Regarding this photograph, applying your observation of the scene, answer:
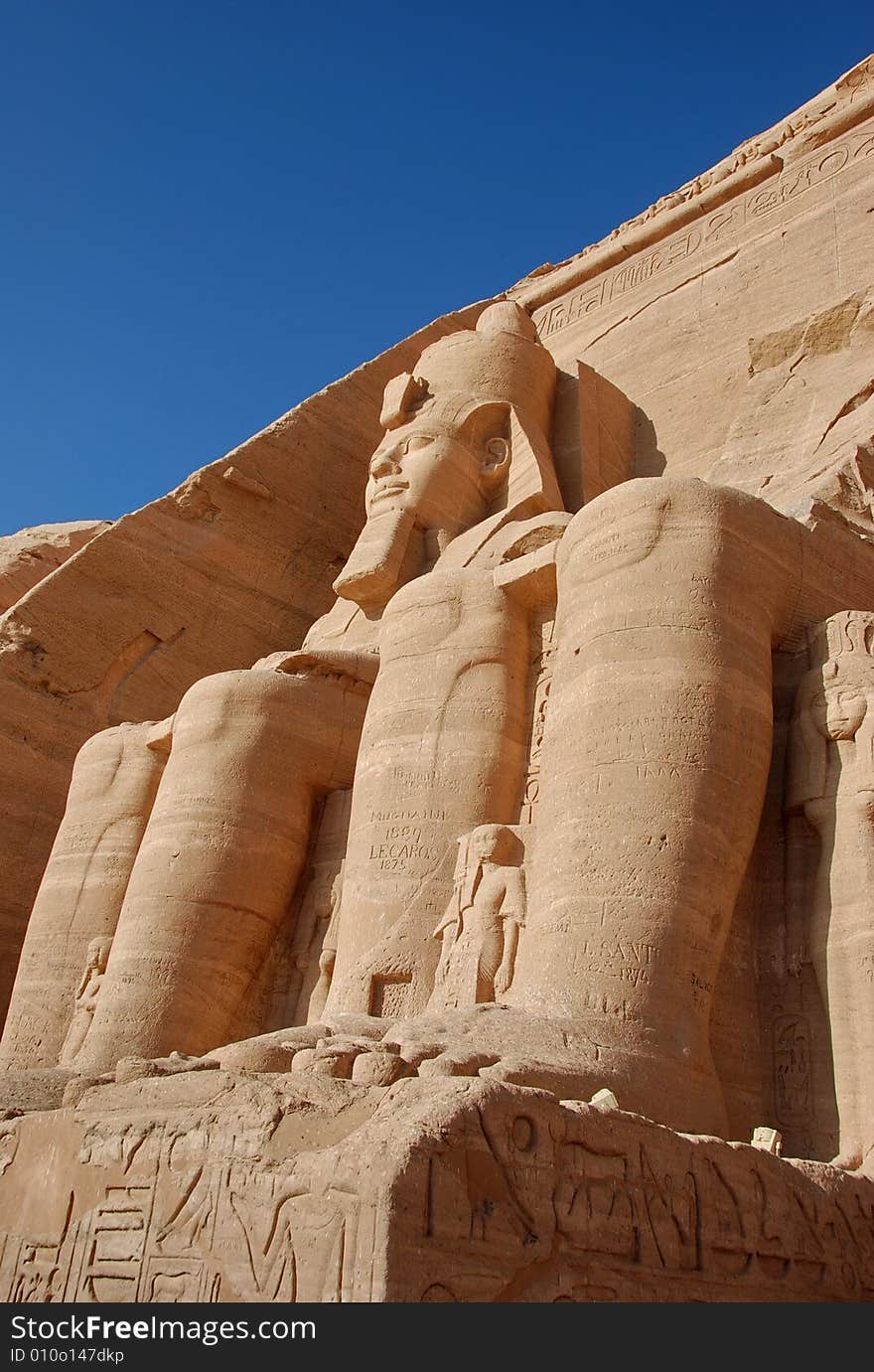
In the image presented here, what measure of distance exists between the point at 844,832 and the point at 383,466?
399 centimetres

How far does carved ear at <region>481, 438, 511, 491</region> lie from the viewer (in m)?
7.63

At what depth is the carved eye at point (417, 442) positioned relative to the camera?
7.55 metres

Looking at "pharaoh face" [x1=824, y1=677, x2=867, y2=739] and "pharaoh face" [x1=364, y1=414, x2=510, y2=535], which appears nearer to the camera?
"pharaoh face" [x1=824, y1=677, x2=867, y2=739]

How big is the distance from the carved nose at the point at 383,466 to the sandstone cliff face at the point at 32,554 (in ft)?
11.6

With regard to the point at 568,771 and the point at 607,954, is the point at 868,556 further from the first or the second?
the point at 607,954

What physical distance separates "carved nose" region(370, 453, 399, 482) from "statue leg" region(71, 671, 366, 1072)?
174 centimetres

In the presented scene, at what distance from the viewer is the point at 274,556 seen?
29.0 feet

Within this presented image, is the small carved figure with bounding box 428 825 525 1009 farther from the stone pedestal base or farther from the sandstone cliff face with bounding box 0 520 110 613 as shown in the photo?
the sandstone cliff face with bounding box 0 520 110 613

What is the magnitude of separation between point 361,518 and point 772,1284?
6.77 metres

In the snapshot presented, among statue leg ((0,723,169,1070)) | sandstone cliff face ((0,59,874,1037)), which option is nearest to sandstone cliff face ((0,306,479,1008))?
sandstone cliff face ((0,59,874,1037))

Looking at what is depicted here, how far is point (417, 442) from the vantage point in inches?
297

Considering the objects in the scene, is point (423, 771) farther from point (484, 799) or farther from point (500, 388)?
point (500, 388)

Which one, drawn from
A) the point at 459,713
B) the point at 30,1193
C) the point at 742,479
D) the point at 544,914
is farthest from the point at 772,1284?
the point at 742,479

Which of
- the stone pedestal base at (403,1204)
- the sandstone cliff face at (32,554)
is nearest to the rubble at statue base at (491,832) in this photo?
the stone pedestal base at (403,1204)
